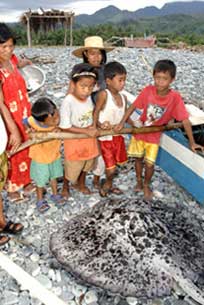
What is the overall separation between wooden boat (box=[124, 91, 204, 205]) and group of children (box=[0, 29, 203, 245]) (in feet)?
0.87

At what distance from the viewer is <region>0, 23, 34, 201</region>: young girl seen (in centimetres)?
343

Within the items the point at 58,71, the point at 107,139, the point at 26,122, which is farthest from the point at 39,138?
the point at 58,71

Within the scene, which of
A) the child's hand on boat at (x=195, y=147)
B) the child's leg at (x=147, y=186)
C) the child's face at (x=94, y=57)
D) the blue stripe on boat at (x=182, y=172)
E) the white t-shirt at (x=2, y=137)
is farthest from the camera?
the child's leg at (x=147, y=186)

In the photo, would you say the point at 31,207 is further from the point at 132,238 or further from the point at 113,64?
the point at 113,64

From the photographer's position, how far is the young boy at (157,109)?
3719mm

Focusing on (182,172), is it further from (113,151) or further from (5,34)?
(5,34)

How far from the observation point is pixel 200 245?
11.1ft

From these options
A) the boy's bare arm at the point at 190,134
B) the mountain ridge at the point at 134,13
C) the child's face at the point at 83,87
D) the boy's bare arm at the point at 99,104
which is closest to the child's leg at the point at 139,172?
the boy's bare arm at the point at 190,134

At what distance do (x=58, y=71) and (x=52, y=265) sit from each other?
1008 centimetres

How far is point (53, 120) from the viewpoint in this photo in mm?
3715

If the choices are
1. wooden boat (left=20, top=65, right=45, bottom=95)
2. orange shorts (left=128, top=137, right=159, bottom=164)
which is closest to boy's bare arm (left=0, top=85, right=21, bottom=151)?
orange shorts (left=128, top=137, right=159, bottom=164)

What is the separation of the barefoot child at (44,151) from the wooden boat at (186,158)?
1.34 metres

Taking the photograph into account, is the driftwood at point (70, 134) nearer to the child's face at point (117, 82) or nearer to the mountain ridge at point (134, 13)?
the child's face at point (117, 82)

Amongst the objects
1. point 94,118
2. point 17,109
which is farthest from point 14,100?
point 94,118
